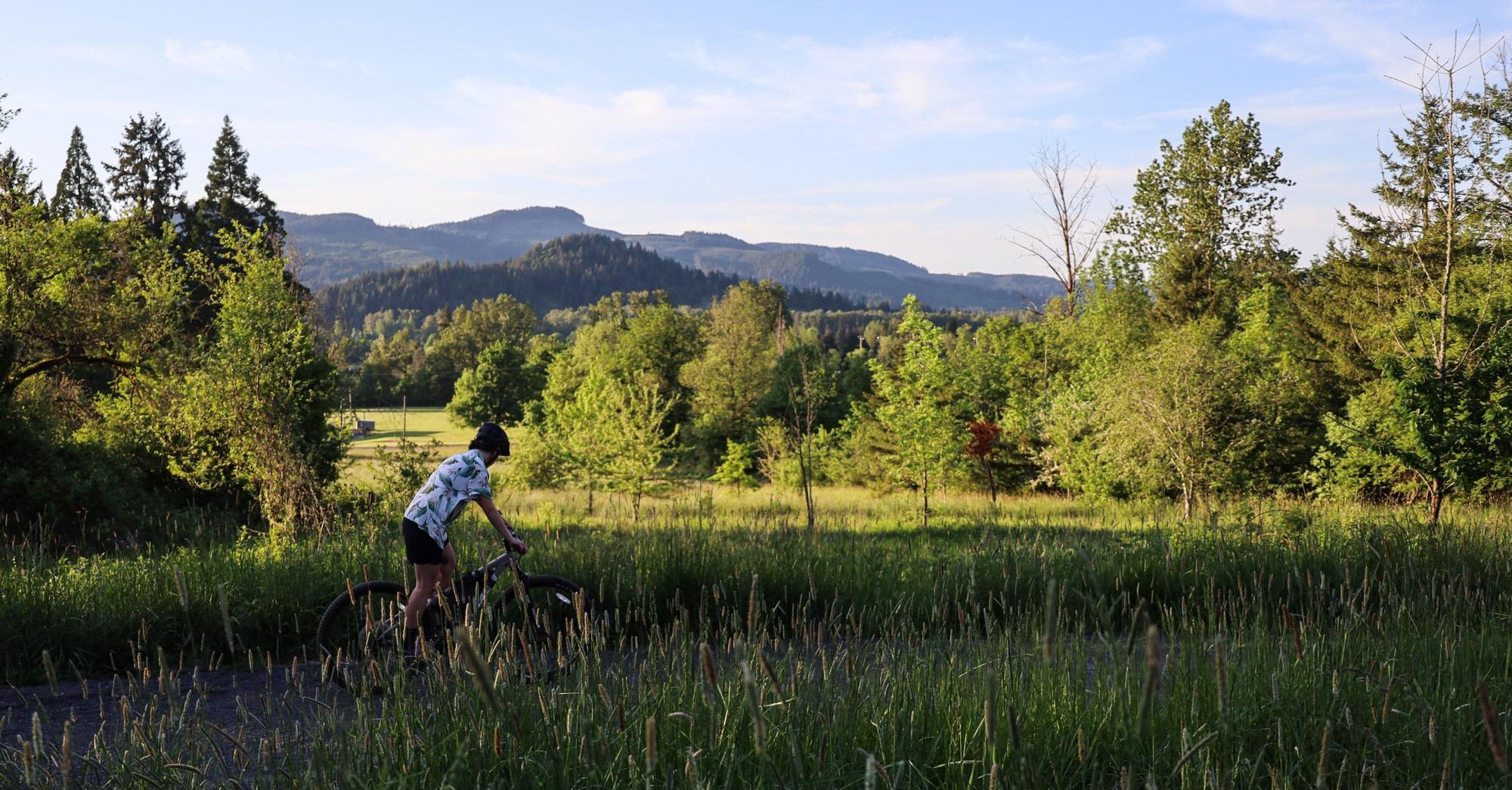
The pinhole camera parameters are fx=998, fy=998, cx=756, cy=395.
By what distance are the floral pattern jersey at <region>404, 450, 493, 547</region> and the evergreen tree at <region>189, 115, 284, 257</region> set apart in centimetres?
3886

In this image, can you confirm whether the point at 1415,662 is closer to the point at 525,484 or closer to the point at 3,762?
the point at 3,762

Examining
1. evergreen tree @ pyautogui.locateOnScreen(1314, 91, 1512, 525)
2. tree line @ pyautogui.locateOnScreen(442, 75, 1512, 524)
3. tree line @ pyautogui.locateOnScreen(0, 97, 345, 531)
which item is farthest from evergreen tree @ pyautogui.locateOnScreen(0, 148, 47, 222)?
evergreen tree @ pyautogui.locateOnScreen(1314, 91, 1512, 525)

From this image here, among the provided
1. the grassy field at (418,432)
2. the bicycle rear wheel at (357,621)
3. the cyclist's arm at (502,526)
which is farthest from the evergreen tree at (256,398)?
the grassy field at (418,432)

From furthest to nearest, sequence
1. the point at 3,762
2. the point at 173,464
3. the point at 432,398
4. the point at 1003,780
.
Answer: the point at 432,398, the point at 173,464, the point at 3,762, the point at 1003,780

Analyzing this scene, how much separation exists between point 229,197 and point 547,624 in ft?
145

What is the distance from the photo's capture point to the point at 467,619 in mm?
3434

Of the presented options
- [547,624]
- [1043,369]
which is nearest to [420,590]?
[547,624]

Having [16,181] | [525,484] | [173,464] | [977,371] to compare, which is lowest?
[525,484]

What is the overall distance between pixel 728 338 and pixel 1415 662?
55955 mm

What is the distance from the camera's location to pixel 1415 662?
4.21 meters

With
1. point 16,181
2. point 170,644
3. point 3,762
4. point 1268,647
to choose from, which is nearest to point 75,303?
point 16,181

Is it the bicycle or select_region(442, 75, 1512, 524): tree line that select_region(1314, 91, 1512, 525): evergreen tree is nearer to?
select_region(442, 75, 1512, 524): tree line

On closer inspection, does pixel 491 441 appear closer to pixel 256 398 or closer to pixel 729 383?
pixel 256 398

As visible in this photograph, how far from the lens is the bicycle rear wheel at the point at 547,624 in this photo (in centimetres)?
346
